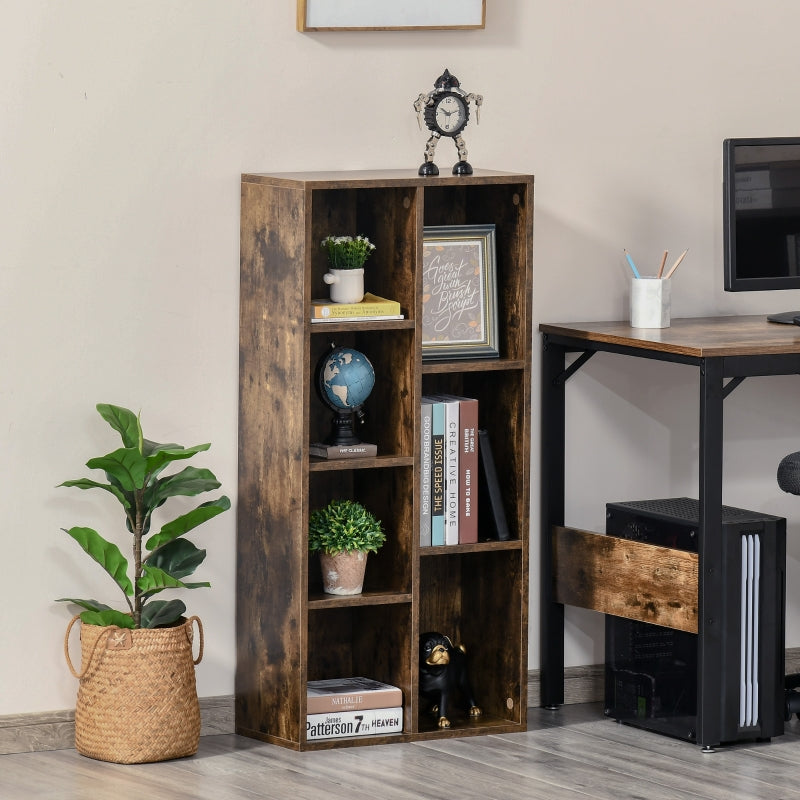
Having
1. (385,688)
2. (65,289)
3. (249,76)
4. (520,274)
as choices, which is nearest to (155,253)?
(65,289)

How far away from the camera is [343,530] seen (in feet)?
12.5

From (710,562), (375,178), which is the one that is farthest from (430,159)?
(710,562)

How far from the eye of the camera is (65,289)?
12.3ft

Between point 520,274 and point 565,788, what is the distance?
3.74 ft

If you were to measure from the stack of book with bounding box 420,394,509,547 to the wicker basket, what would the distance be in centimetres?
61

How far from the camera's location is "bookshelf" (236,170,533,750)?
12.3 feet

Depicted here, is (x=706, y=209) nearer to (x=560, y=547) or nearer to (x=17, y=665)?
(x=560, y=547)

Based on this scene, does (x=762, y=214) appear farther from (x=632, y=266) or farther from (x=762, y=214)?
(x=632, y=266)

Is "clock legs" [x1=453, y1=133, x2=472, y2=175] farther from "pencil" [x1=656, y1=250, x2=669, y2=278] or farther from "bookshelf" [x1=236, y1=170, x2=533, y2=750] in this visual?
"pencil" [x1=656, y1=250, x2=669, y2=278]

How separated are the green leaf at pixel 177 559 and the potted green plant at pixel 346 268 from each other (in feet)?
2.07

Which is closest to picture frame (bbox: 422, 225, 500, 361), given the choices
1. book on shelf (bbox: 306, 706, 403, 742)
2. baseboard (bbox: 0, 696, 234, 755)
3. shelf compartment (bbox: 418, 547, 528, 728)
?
shelf compartment (bbox: 418, 547, 528, 728)

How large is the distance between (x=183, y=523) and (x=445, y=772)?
768mm

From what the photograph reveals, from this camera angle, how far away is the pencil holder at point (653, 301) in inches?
161

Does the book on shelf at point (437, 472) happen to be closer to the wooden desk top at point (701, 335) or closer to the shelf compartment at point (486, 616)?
the shelf compartment at point (486, 616)
